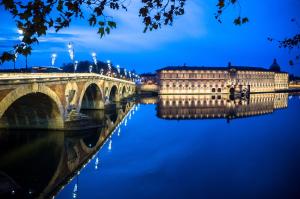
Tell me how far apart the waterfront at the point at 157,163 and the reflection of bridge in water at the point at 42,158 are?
0.18 ft

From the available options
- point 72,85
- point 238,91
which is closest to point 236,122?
point 72,85

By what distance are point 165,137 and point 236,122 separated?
1750cm

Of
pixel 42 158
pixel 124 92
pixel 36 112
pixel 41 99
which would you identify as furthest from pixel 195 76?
pixel 42 158

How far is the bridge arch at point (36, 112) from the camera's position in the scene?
3497 cm

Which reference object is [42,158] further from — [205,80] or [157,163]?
[205,80]

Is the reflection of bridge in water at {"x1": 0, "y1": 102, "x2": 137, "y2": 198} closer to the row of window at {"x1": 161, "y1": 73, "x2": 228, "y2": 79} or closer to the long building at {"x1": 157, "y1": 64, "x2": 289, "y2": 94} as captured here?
the row of window at {"x1": 161, "y1": 73, "x2": 228, "y2": 79}

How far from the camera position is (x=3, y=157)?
27.5 metres

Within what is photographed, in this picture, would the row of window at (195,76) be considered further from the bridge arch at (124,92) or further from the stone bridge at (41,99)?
the stone bridge at (41,99)

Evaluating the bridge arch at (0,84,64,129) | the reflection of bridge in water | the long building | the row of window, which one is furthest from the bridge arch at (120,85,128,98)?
the bridge arch at (0,84,64,129)

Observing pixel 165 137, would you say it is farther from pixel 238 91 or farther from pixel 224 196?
pixel 238 91

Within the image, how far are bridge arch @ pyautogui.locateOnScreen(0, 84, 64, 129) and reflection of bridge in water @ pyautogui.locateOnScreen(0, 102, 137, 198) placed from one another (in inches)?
48.0

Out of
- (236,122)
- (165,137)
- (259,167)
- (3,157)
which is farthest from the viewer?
(236,122)

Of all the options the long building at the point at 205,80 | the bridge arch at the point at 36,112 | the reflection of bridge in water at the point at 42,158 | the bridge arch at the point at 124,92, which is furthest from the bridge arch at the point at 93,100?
the long building at the point at 205,80

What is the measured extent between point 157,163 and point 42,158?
887 centimetres
